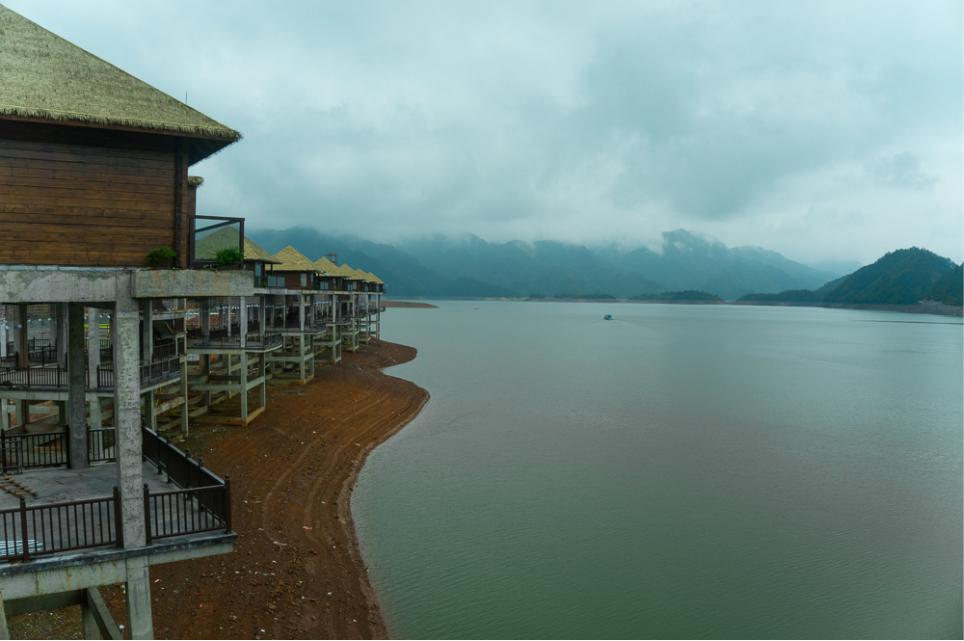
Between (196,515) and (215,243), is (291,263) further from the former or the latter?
(196,515)

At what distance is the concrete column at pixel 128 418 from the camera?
8.55m

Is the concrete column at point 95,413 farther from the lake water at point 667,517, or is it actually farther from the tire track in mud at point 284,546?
the lake water at point 667,517

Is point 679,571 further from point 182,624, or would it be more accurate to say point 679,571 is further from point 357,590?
point 182,624

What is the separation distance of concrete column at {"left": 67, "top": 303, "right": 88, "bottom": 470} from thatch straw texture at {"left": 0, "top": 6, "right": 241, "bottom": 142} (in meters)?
4.23

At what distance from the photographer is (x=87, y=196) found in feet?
31.6

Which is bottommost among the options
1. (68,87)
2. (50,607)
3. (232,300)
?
(50,607)

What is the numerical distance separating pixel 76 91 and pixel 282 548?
39.6 ft

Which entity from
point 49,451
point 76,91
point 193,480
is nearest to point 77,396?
point 49,451

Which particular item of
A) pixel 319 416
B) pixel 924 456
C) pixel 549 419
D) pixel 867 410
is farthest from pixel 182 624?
pixel 867 410

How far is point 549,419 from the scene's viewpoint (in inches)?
1459

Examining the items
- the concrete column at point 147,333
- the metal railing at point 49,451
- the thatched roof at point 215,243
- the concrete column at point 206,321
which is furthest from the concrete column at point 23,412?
the thatched roof at point 215,243

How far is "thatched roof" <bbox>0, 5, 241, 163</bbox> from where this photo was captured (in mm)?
9055

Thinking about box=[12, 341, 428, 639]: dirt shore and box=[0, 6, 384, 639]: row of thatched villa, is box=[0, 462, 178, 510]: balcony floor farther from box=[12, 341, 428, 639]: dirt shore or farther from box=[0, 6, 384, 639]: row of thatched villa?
box=[12, 341, 428, 639]: dirt shore

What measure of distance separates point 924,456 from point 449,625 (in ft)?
96.3
